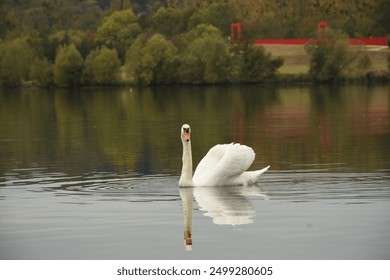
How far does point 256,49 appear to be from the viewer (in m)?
121

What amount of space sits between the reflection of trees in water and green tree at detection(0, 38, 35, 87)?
47967mm

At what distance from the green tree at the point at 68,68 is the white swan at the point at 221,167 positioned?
96006 mm


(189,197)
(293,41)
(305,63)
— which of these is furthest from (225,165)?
(293,41)

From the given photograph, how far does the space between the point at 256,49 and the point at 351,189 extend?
318 ft

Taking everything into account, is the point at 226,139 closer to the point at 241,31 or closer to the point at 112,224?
the point at 112,224

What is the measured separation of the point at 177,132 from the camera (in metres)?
45.0

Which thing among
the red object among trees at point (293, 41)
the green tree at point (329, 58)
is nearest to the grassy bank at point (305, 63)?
the red object among trees at point (293, 41)

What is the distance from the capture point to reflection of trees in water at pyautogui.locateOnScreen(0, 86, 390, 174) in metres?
32.5

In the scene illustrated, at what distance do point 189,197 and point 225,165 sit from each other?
1233 millimetres

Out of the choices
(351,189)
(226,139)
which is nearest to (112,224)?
(351,189)

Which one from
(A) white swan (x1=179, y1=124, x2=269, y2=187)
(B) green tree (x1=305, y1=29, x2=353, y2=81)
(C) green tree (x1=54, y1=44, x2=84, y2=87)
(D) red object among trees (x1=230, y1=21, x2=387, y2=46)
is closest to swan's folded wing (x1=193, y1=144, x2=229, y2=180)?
(A) white swan (x1=179, y1=124, x2=269, y2=187)

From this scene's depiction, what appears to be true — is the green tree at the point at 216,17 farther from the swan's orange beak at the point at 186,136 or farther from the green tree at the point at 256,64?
the swan's orange beak at the point at 186,136

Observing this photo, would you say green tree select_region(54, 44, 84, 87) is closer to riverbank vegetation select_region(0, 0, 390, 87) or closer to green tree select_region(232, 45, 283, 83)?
riverbank vegetation select_region(0, 0, 390, 87)

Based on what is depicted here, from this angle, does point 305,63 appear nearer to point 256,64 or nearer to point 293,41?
point 293,41
